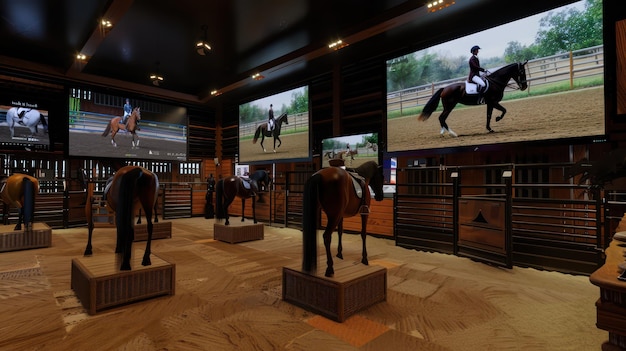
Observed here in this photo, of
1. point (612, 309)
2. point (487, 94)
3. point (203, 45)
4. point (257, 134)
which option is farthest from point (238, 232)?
point (612, 309)

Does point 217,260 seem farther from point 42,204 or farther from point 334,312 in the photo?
point 42,204

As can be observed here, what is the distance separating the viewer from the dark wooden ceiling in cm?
500

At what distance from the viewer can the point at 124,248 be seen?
2.81 metres

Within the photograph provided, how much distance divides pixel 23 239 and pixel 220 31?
4997 millimetres

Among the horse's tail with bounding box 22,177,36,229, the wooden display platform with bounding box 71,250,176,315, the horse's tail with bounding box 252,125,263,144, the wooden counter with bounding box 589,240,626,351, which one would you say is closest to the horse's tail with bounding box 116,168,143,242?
the wooden display platform with bounding box 71,250,176,315

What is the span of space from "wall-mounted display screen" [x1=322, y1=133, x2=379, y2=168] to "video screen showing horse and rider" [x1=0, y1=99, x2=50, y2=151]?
718 cm

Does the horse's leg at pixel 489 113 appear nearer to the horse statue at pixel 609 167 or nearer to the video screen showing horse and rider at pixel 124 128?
the horse statue at pixel 609 167

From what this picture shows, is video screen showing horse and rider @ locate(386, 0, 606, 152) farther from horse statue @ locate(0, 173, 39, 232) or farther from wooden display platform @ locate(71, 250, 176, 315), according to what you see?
horse statue @ locate(0, 173, 39, 232)

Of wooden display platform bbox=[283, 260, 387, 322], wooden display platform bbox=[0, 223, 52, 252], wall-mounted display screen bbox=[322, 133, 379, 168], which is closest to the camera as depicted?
wooden display platform bbox=[283, 260, 387, 322]

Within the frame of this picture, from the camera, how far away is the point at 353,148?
7199 mm

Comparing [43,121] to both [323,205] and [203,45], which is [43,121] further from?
[323,205]

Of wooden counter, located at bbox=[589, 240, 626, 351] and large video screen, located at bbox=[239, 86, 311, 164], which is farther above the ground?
large video screen, located at bbox=[239, 86, 311, 164]

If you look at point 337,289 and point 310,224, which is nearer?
point 337,289

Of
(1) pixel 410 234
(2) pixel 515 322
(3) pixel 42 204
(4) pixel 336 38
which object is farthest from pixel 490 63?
(3) pixel 42 204
